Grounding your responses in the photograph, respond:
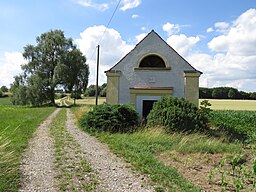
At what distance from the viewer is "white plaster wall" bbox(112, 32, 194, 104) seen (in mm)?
18844

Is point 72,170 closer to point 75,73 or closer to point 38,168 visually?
point 38,168

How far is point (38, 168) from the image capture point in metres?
7.50

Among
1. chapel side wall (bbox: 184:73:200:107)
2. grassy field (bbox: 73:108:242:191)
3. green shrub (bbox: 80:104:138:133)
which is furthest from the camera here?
chapel side wall (bbox: 184:73:200:107)

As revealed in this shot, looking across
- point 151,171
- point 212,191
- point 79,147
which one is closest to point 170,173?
point 151,171

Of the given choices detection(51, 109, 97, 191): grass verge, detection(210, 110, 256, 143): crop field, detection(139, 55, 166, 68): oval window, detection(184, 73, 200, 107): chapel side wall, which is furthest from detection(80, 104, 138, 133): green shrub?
detection(210, 110, 256, 143): crop field

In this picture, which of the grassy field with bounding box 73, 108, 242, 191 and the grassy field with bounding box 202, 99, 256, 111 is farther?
the grassy field with bounding box 202, 99, 256, 111

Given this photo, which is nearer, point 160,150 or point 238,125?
point 160,150

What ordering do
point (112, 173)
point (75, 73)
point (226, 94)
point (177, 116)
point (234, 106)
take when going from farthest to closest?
point (226, 94) < point (234, 106) < point (75, 73) < point (177, 116) < point (112, 173)

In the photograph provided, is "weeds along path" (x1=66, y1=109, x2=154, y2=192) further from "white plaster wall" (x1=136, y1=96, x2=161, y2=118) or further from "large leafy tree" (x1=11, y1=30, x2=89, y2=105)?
"large leafy tree" (x1=11, y1=30, x2=89, y2=105)

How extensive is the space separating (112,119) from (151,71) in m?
5.06

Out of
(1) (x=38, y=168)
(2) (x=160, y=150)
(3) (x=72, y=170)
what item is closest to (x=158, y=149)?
(2) (x=160, y=150)

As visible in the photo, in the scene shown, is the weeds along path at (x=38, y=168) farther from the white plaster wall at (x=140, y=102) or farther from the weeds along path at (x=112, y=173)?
the white plaster wall at (x=140, y=102)

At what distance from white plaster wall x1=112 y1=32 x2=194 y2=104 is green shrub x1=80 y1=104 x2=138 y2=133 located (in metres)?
2.85

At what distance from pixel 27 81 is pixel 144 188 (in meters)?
50.3
